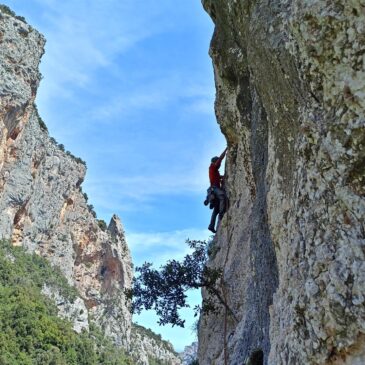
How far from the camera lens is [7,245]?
73.1 metres

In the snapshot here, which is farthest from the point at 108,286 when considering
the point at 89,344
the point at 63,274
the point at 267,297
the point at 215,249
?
the point at 267,297

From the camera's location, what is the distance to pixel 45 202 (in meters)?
84.3

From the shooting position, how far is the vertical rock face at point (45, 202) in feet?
221

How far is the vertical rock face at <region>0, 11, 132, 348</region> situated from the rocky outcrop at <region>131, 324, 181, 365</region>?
152 inches

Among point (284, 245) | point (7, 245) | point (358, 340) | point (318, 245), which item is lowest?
point (358, 340)

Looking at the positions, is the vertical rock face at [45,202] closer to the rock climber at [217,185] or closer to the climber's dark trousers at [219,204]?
the climber's dark trousers at [219,204]

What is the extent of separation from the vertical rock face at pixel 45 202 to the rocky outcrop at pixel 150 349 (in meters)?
3.86

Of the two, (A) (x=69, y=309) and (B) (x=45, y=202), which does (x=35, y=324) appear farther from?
(B) (x=45, y=202)

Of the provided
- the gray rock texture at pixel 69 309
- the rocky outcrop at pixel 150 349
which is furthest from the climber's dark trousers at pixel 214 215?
the rocky outcrop at pixel 150 349

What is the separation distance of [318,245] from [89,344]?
74.1 m

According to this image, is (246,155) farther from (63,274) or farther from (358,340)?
(63,274)

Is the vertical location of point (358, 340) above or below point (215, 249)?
below

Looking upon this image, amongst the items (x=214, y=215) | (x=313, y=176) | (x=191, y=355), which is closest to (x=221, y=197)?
(x=214, y=215)

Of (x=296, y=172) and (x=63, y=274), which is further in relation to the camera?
(x=63, y=274)
